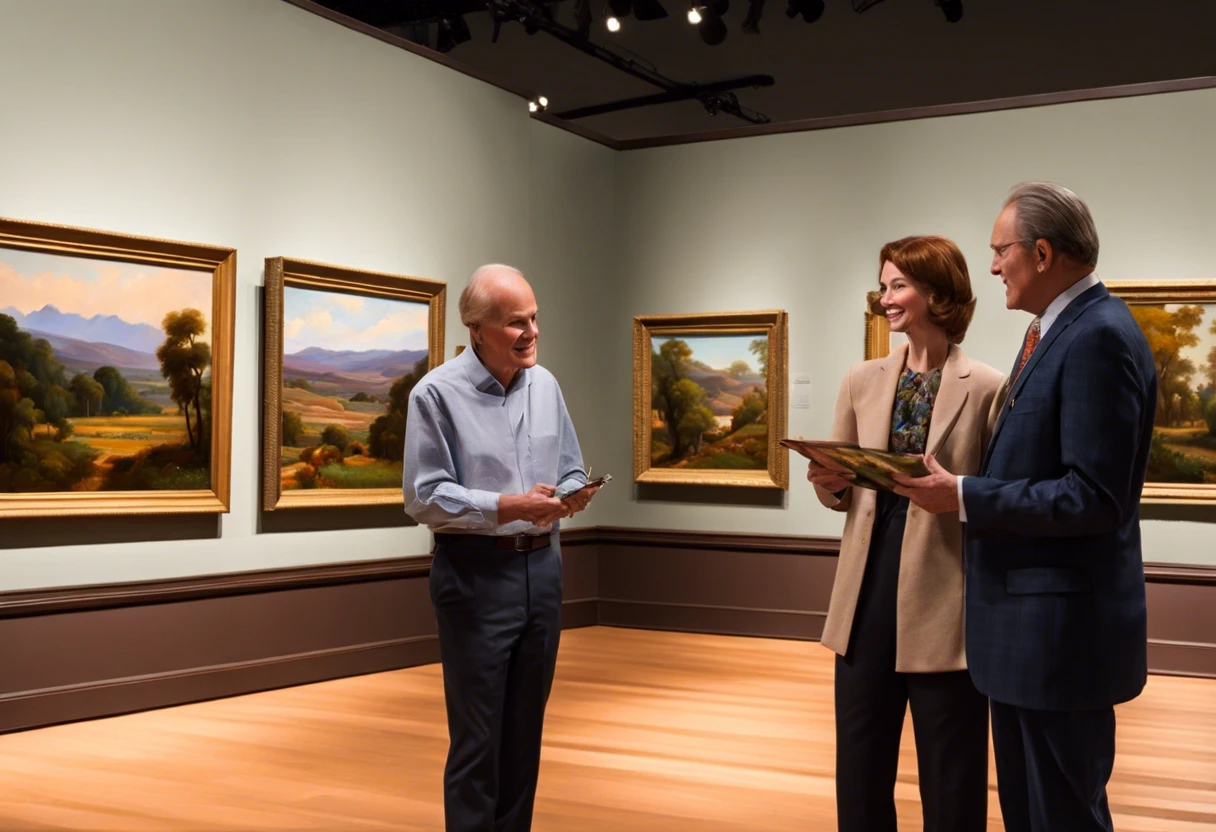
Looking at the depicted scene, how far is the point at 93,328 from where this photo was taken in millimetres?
7898

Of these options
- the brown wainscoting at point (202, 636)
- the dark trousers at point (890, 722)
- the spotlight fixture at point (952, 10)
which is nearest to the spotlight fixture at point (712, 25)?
the spotlight fixture at point (952, 10)

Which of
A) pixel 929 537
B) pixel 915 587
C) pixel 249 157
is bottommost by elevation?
pixel 915 587

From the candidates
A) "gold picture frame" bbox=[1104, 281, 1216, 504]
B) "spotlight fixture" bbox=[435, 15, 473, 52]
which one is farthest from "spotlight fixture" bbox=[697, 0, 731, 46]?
"gold picture frame" bbox=[1104, 281, 1216, 504]

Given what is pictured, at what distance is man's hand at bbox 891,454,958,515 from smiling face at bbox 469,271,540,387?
1461 mm

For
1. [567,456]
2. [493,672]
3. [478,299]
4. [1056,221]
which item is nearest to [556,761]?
[567,456]

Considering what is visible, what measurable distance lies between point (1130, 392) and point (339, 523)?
24.3 feet

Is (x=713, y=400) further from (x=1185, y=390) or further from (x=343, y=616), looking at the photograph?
(x=343, y=616)

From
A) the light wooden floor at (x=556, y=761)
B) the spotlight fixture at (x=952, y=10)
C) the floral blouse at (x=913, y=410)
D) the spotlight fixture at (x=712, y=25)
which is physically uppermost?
the spotlight fixture at (x=952, y=10)

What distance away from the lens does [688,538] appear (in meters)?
12.2

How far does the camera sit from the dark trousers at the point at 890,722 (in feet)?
12.5

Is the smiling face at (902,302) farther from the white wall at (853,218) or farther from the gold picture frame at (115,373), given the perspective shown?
the white wall at (853,218)

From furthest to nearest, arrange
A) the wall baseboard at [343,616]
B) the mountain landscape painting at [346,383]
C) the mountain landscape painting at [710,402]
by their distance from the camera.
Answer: the mountain landscape painting at [710,402] → the mountain landscape painting at [346,383] → the wall baseboard at [343,616]

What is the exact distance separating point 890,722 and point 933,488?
3.19 feet

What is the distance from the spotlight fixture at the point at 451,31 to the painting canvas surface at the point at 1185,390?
25.4ft
